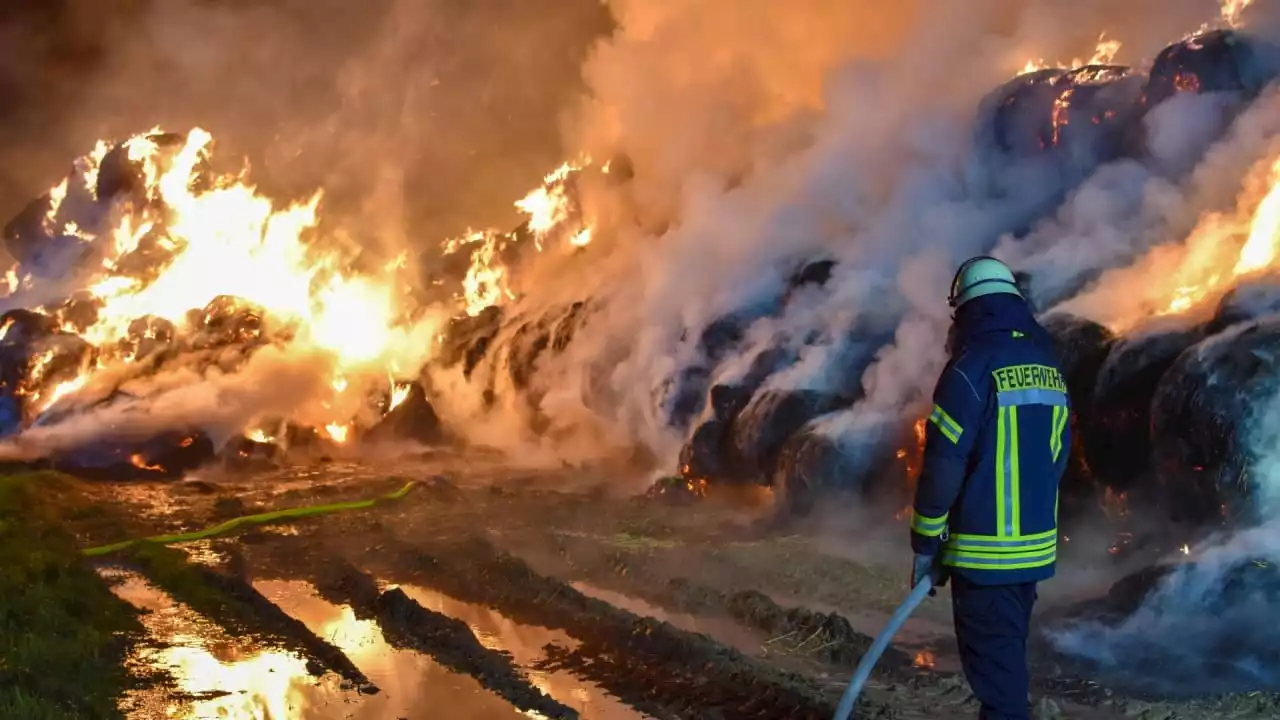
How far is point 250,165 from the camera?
89.5 ft

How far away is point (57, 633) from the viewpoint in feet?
22.4

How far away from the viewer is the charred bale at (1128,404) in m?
8.96

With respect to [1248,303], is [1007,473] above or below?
below

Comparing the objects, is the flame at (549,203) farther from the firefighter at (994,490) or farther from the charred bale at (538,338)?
the firefighter at (994,490)

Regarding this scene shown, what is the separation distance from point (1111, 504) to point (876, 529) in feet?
A: 7.52

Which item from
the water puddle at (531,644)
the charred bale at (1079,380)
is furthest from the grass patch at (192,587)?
the charred bale at (1079,380)

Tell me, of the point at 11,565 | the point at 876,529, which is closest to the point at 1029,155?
the point at 876,529

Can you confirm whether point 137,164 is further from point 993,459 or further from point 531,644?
point 993,459

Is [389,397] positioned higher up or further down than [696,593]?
higher up

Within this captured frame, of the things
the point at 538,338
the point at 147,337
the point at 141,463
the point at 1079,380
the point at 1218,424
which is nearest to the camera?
the point at 1218,424

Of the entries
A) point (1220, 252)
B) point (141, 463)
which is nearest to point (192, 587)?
point (1220, 252)

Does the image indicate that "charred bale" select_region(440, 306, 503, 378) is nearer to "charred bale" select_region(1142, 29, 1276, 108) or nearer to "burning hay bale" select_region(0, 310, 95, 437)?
"burning hay bale" select_region(0, 310, 95, 437)

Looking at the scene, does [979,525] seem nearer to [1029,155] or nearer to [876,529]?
[876,529]

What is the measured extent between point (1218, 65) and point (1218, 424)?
7.46 metres
